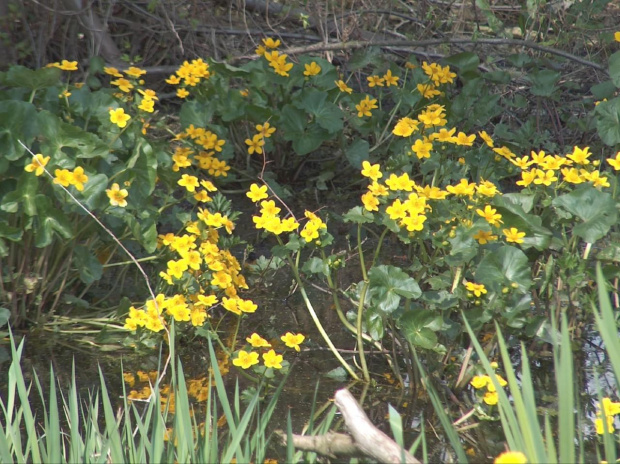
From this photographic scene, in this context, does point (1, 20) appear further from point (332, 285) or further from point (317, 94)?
point (332, 285)

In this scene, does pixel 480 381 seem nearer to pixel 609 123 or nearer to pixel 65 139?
pixel 609 123

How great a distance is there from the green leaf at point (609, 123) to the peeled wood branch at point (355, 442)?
1579 millimetres

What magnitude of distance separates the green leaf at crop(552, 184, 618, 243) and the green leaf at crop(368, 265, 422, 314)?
43 centimetres

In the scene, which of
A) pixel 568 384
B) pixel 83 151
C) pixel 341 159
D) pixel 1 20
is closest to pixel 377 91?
pixel 341 159

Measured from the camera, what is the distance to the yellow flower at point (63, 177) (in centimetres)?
223

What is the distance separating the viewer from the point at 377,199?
2244mm

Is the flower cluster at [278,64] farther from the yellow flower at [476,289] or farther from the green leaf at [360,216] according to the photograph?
the yellow flower at [476,289]

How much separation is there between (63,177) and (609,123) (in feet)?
5.70

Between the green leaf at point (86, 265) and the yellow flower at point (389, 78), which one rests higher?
the yellow flower at point (389, 78)

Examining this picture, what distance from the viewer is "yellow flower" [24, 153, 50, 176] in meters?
2.22

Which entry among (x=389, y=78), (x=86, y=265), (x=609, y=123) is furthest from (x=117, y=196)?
(x=609, y=123)

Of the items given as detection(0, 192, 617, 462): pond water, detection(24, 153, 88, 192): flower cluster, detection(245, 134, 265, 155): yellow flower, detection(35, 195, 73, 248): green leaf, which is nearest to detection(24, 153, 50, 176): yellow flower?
detection(24, 153, 88, 192): flower cluster

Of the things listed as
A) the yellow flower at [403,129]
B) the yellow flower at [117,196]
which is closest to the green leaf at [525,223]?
the yellow flower at [403,129]

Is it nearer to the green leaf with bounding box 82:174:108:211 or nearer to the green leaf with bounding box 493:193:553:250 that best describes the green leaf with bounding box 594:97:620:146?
the green leaf with bounding box 493:193:553:250
